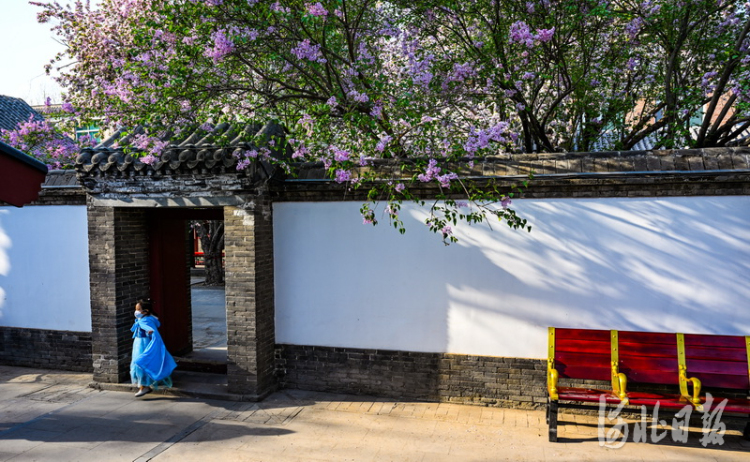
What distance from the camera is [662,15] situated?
775 cm

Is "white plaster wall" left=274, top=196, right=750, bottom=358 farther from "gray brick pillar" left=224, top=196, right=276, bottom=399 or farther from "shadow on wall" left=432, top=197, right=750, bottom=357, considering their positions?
"gray brick pillar" left=224, top=196, right=276, bottom=399

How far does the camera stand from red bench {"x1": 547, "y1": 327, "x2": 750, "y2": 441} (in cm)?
573

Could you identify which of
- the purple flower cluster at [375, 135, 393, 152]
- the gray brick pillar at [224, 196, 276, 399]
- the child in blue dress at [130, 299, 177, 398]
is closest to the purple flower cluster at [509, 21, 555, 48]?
the purple flower cluster at [375, 135, 393, 152]

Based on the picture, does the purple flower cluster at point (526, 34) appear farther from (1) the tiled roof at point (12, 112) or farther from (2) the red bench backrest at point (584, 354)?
(1) the tiled roof at point (12, 112)

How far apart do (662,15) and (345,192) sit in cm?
533

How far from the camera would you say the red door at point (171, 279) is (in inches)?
341

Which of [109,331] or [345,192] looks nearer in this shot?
[345,192]

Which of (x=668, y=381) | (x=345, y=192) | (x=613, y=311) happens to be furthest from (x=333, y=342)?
(x=668, y=381)

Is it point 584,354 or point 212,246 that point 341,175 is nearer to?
point 584,354

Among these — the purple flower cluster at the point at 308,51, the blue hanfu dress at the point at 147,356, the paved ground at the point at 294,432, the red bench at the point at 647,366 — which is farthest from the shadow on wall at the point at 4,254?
the red bench at the point at 647,366

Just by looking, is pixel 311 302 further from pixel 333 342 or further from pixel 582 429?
pixel 582 429

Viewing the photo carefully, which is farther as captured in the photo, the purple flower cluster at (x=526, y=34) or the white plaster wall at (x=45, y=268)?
the white plaster wall at (x=45, y=268)

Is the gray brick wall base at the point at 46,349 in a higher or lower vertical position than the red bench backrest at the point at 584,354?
lower

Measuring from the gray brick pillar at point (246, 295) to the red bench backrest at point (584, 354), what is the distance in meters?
3.91
